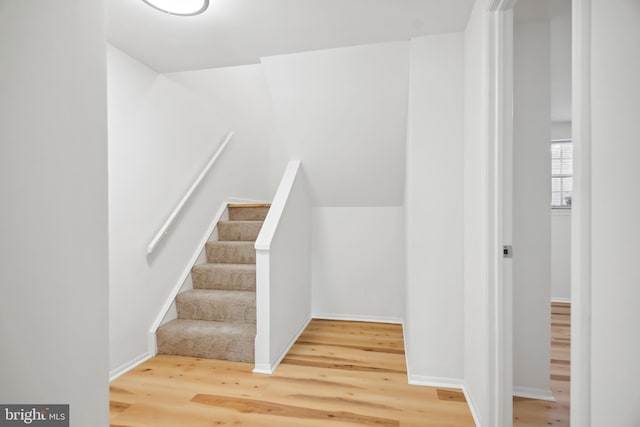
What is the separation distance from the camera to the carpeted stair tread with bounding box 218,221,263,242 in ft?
10.9

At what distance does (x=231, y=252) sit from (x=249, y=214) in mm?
626

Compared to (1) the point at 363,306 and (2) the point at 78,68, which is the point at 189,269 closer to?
(1) the point at 363,306

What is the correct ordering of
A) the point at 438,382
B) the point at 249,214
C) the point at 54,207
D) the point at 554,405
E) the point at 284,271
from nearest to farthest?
the point at 54,207 < the point at 554,405 < the point at 438,382 < the point at 284,271 < the point at 249,214

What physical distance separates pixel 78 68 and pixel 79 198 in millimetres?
356

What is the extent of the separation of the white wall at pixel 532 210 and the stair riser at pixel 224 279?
2035mm

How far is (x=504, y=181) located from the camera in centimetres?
151

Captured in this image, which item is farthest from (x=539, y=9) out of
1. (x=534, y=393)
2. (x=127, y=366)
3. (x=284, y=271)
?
(x=127, y=366)

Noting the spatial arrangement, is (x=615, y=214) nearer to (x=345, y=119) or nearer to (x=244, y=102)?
(x=345, y=119)

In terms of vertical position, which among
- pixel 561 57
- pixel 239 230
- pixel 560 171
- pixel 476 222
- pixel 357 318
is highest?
pixel 561 57

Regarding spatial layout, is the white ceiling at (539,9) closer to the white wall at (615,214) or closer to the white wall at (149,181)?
the white wall at (615,214)

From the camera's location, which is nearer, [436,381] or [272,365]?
[436,381]

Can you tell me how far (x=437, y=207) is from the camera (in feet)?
6.82

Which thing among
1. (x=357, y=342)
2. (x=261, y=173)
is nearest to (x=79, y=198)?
(x=357, y=342)

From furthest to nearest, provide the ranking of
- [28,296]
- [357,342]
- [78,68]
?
[357,342]
[78,68]
[28,296]
